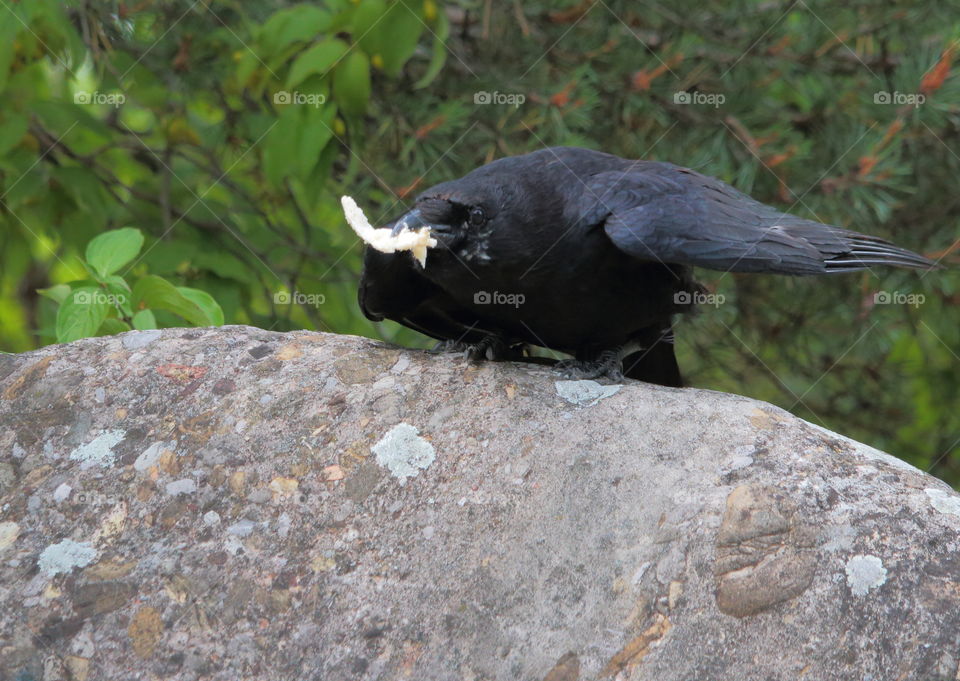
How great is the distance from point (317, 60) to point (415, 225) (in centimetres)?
91

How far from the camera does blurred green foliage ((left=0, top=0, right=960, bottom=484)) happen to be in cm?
369

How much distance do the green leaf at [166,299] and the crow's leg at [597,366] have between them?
99 cm

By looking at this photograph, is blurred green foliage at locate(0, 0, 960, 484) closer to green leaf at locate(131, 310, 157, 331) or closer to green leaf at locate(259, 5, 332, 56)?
green leaf at locate(259, 5, 332, 56)

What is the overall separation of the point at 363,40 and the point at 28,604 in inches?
85.6

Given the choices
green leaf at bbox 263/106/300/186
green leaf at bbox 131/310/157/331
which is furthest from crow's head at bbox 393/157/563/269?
green leaf at bbox 263/106/300/186

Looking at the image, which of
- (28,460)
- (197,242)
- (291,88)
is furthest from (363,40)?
(28,460)

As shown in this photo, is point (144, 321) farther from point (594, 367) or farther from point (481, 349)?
point (594, 367)

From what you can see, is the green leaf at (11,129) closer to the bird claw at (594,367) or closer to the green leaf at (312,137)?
the green leaf at (312,137)

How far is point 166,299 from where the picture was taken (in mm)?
2701

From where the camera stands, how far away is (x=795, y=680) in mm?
1677

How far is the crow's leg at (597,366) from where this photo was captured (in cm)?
263

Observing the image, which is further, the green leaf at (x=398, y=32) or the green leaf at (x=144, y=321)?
the green leaf at (x=398, y=32)
